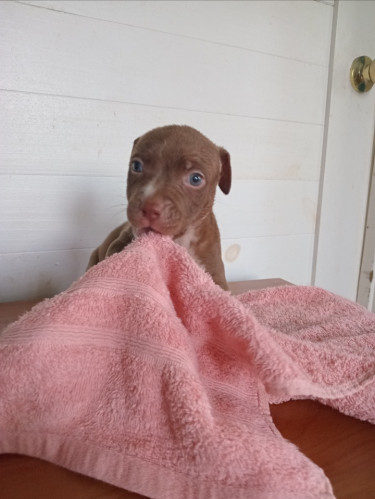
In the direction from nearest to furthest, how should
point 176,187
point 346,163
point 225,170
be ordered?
point 176,187 < point 225,170 < point 346,163

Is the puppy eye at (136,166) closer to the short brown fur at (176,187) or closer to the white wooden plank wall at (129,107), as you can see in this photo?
the short brown fur at (176,187)

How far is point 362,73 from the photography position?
6.91 ft

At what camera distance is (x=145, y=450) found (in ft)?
1.87

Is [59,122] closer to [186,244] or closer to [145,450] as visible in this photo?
[186,244]

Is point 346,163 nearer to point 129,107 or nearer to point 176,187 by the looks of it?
point 129,107

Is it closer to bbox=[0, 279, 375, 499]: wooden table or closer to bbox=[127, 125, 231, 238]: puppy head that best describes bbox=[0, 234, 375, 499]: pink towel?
bbox=[0, 279, 375, 499]: wooden table

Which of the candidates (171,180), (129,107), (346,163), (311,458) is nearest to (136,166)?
(171,180)

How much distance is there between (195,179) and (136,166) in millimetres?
181

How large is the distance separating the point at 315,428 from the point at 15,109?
142 cm

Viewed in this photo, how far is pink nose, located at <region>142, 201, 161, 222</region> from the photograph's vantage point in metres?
1.02

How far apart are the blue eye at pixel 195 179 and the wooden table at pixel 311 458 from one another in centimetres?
65

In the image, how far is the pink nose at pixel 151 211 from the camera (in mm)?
1016

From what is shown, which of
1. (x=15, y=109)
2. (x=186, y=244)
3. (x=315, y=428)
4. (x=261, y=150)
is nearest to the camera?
(x=315, y=428)

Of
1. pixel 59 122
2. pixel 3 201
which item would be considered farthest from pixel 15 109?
pixel 3 201
